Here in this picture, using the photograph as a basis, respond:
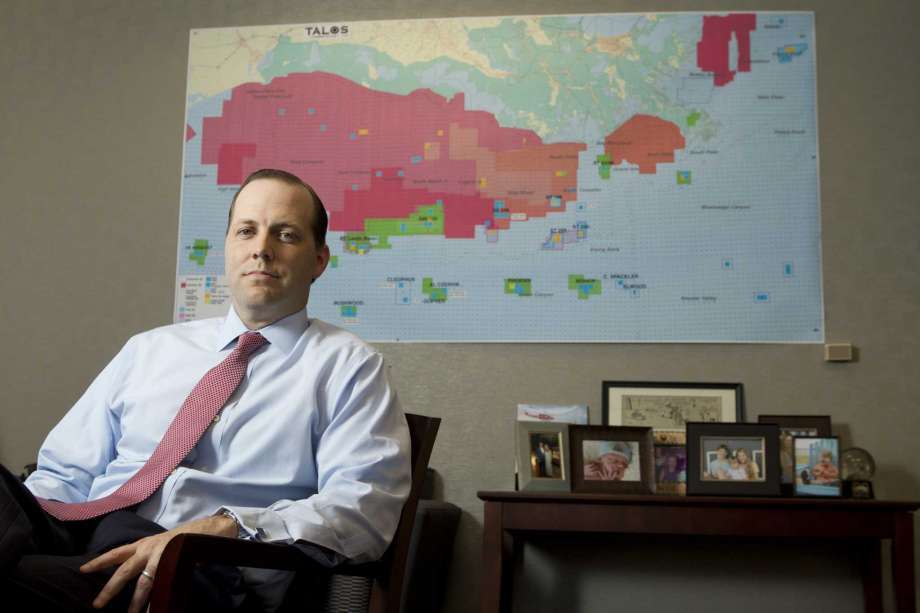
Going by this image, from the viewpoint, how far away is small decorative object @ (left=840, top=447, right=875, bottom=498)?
263 cm

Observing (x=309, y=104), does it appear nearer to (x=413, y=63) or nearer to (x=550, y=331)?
(x=413, y=63)

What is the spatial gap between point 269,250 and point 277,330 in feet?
0.52

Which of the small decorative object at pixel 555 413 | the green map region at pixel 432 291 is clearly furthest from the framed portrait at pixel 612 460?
the green map region at pixel 432 291

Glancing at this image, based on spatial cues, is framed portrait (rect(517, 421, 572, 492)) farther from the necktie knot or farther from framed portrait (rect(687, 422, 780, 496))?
the necktie knot

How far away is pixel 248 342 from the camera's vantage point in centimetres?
→ 174

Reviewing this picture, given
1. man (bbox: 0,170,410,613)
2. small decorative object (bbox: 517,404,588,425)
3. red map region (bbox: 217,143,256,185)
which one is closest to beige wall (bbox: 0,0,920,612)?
small decorative object (bbox: 517,404,588,425)

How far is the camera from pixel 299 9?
10.7ft

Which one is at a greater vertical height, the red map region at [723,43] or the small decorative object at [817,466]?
the red map region at [723,43]

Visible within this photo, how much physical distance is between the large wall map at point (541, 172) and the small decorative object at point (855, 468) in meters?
0.39

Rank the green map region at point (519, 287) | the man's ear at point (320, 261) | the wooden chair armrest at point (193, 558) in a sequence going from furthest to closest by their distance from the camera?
the green map region at point (519, 287), the man's ear at point (320, 261), the wooden chair armrest at point (193, 558)

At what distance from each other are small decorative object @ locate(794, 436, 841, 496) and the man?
1.44 metres

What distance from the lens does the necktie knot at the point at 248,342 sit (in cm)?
173

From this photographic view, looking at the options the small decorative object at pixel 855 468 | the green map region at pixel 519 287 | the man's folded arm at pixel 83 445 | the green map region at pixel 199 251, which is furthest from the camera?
the green map region at pixel 199 251

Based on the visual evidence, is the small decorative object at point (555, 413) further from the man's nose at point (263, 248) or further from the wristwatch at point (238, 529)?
the wristwatch at point (238, 529)
